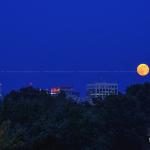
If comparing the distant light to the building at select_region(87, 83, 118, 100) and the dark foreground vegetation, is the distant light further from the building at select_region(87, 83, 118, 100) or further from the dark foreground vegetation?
the building at select_region(87, 83, 118, 100)

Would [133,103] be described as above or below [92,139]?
above

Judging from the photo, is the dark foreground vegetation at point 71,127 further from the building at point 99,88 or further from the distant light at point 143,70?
the building at point 99,88

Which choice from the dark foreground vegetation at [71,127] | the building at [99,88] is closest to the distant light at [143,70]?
the dark foreground vegetation at [71,127]

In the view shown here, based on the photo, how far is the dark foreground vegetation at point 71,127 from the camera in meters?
27.5

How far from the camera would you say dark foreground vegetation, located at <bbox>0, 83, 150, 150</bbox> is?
2752cm

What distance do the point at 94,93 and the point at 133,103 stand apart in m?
48.3

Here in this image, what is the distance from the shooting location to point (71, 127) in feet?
94.7

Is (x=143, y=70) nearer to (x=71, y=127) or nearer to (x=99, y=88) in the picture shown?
(x=71, y=127)

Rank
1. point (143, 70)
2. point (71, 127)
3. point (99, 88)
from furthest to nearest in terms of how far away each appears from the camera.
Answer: point (99, 88) → point (71, 127) → point (143, 70)

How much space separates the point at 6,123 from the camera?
24.7 m

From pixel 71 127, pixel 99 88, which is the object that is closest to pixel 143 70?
pixel 71 127

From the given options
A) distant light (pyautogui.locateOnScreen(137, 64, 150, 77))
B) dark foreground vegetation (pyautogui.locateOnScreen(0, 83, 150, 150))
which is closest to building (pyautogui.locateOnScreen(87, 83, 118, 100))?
dark foreground vegetation (pyautogui.locateOnScreen(0, 83, 150, 150))

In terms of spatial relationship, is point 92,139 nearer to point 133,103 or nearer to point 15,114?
point 15,114

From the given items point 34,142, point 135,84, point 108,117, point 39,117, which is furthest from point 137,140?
point 135,84
